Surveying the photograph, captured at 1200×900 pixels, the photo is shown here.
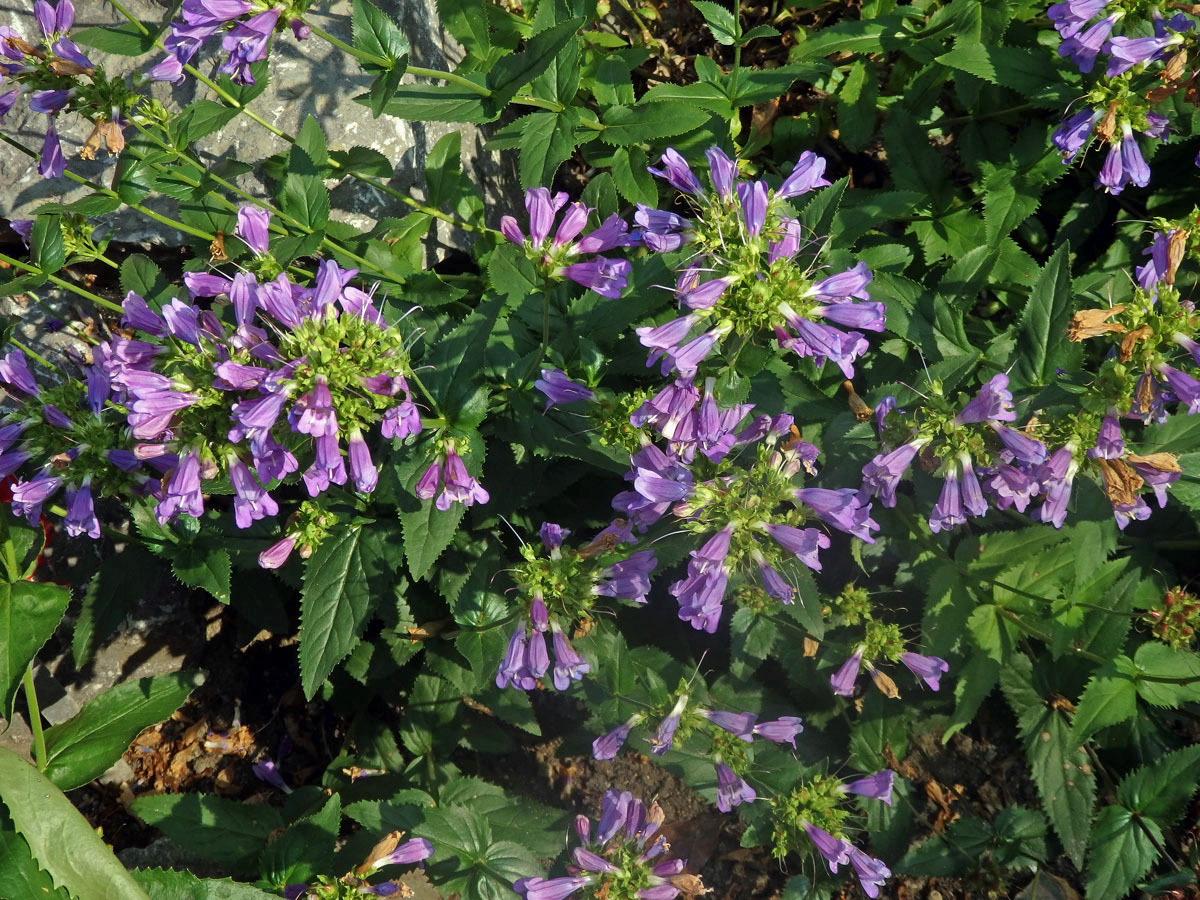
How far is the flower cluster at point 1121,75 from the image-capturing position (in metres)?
4.18

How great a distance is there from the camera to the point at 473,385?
13.4 ft

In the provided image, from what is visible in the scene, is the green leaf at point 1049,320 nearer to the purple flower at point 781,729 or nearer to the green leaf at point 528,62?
the purple flower at point 781,729

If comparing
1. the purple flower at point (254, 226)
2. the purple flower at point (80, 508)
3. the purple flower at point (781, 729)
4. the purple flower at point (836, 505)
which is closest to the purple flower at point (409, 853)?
the purple flower at point (781, 729)

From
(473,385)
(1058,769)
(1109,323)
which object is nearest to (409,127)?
(473,385)

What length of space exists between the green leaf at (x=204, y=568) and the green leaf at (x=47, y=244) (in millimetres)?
1689

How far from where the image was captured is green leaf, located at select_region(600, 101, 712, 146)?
184 inches

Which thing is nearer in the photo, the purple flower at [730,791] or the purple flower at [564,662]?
the purple flower at [564,662]

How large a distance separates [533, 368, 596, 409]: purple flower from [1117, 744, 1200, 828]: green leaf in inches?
154

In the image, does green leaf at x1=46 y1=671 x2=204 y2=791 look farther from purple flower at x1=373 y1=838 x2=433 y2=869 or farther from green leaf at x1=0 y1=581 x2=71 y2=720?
purple flower at x1=373 y1=838 x2=433 y2=869

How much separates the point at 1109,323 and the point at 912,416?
0.92 metres

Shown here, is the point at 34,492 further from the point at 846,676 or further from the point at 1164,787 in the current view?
the point at 1164,787

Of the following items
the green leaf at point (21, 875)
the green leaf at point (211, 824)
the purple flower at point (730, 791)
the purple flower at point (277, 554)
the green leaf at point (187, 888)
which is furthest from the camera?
the green leaf at point (211, 824)

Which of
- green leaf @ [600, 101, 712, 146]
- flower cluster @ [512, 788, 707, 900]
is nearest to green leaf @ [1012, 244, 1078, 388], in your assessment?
green leaf @ [600, 101, 712, 146]

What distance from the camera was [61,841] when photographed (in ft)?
11.2
